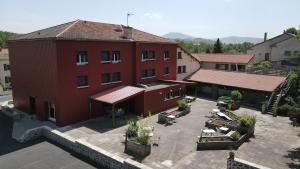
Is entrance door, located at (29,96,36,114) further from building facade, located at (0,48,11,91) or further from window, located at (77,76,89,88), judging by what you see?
building facade, located at (0,48,11,91)

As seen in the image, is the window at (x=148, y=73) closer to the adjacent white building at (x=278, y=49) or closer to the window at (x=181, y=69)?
the window at (x=181, y=69)

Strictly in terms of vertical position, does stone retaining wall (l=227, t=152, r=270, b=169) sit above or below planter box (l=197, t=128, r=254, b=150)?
above

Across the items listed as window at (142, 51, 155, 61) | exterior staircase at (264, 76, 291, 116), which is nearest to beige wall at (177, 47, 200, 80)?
window at (142, 51, 155, 61)

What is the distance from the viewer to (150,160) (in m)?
19.0

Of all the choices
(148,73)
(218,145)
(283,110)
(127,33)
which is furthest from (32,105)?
(283,110)

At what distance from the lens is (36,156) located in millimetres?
20391

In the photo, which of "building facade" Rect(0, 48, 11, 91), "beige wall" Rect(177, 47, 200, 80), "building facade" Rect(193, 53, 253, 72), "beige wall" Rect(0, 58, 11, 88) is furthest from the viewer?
"beige wall" Rect(0, 58, 11, 88)

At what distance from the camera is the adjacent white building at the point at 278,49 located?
55.5 metres

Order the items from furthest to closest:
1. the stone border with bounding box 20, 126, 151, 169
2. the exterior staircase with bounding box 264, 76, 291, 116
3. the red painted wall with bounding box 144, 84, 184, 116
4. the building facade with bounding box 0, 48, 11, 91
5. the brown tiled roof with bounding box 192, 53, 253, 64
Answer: the building facade with bounding box 0, 48, 11, 91
the brown tiled roof with bounding box 192, 53, 253, 64
the exterior staircase with bounding box 264, 76, 291, 116
the red painted wall with bounding box 144, 84, 184, 116
the stone border with bounding box 20, 126, 151, 169

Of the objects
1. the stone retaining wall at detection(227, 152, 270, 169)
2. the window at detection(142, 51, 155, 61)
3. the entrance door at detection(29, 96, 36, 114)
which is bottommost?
the stone retaining wall at detection(227, 152, 270, 169)

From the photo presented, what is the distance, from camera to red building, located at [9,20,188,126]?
83.7 feet

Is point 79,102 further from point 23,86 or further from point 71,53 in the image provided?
point 23,86

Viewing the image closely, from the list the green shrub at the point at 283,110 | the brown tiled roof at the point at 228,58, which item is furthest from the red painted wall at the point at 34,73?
the brown tiled roof at the point at 228,58

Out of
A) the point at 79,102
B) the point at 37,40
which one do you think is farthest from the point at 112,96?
the point at 37,40
